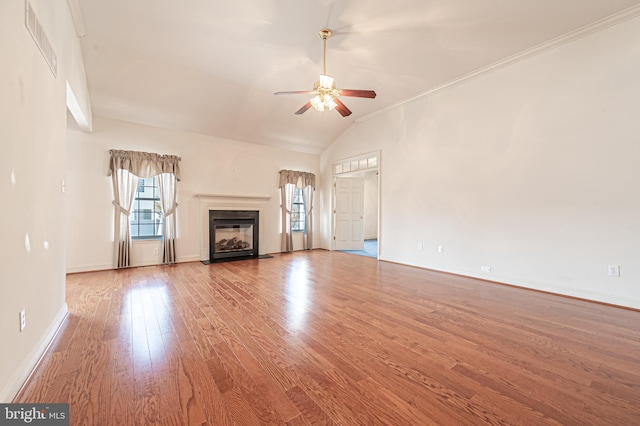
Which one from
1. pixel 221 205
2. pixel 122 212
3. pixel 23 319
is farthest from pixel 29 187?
pixel 221 205

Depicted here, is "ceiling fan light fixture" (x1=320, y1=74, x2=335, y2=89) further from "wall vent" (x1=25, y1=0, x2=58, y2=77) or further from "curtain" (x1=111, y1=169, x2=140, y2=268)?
"curtain" (x1=111, y1=169, x2=140, y2=268)

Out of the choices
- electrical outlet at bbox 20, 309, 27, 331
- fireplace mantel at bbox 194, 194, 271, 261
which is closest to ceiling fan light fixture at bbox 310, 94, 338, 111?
electrical outlet at bbox 20, 309, 27, 331

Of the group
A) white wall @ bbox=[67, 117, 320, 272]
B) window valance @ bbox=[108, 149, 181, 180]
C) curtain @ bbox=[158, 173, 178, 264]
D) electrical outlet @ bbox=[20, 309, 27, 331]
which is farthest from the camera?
curtain @ bbox=[158, 173, 178, 264]

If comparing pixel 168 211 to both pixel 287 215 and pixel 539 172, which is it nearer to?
pixel 287 215

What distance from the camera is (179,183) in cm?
546

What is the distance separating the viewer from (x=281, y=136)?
6.51 metres

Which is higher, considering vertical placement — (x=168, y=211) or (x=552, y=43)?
(x=552, y=43)

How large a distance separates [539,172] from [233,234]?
601 cm

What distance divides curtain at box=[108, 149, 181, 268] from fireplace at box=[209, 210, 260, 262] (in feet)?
2.63

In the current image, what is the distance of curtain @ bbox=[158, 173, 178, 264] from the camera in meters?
5.24

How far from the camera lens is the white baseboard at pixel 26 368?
4.60 ft

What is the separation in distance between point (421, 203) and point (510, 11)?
3.03 meters

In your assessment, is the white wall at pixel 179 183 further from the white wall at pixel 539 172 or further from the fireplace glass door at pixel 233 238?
the white wall at pixel 539 172

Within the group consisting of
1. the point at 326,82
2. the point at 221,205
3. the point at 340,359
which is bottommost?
the point at 340,359
